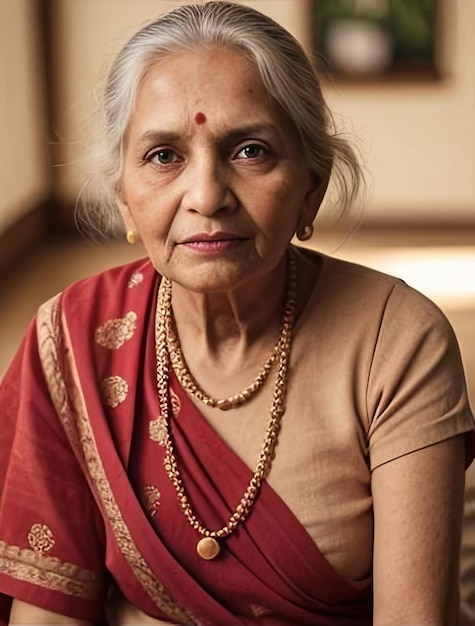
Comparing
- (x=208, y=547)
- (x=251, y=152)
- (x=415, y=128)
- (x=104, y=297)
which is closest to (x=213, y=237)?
(x=251, y=152)

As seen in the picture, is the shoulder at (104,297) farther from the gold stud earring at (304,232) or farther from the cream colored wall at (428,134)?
the cream colored wall at (428,134)

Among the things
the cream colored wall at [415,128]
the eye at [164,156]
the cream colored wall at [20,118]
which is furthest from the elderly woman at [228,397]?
the cream colored wall at [415,128]

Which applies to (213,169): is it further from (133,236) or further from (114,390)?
(114,390)

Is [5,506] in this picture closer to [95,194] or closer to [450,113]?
[95,194]

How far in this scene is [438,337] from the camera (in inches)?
61.3

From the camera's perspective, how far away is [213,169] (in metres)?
1.45

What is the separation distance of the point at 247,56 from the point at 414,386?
0.50m

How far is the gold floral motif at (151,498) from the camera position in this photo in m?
1.61

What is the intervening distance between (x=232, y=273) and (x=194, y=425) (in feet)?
0.89

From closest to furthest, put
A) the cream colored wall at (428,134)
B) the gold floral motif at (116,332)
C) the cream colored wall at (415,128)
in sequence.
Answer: the gold floral motif at (116,332) → the cream colored wall at (415,128) → the cream colored wall at (428,134)

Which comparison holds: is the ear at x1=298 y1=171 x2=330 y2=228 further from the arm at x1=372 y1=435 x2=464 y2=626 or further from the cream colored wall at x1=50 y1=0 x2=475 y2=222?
the cream colored wall at x1=50 y1=0 x2=475 y2=222

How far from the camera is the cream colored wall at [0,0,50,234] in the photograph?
5430 mm

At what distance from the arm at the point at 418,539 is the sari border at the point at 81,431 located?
32 centimetres

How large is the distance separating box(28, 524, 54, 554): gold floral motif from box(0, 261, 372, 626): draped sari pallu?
86 millimetres
